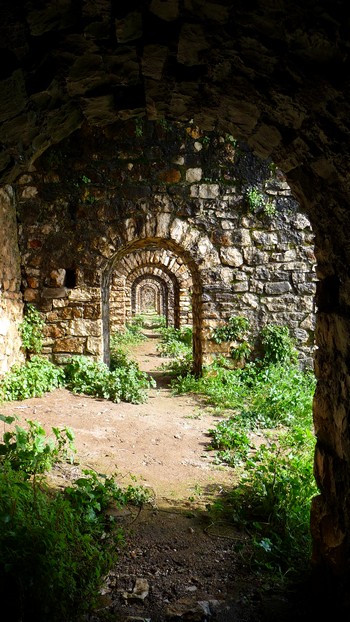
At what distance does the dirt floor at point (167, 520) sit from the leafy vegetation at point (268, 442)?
143 millimetres

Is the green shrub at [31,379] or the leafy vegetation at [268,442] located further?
the green shrub at [31,379]

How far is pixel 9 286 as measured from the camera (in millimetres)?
5668

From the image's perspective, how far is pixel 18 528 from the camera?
1799mm

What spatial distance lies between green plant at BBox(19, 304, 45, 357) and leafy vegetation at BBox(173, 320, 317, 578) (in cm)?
218

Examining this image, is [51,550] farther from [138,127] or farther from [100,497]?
[138,127]

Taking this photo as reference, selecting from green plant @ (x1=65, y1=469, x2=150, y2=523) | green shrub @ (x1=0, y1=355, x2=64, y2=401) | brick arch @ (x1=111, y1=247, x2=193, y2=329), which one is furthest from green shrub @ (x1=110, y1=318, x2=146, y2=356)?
green plant @ (x1=65, y1=469, x2=150, y2=523)

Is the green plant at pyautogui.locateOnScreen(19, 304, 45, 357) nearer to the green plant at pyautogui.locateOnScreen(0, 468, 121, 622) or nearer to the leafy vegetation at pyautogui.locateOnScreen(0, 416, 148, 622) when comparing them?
the leafy vegetation at pyautogui.locateOnScreen(0, 416, 148, 622)

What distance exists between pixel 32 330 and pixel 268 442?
3.85 metres

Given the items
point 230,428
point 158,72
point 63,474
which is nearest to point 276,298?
point 230,428

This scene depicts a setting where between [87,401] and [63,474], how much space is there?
2.26 m

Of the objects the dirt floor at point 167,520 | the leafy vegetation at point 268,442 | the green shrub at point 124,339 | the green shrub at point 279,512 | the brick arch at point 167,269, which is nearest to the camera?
the dirt floor at point 167,520

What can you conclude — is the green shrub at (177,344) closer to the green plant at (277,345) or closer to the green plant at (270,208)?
the green plant at (277,345)

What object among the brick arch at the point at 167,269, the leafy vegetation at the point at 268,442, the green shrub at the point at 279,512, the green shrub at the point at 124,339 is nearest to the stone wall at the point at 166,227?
the leafy vegetation at the point at 268,442

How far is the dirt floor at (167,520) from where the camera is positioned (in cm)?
183
